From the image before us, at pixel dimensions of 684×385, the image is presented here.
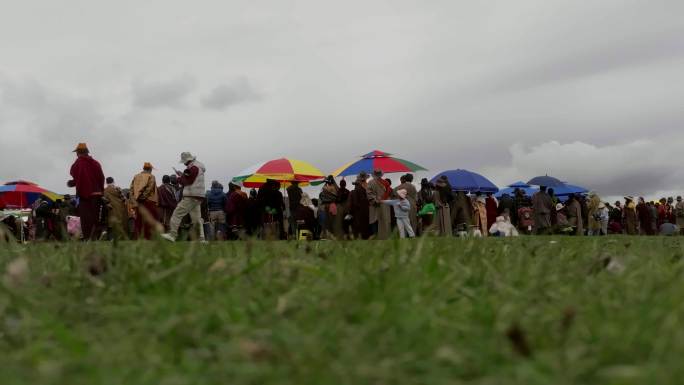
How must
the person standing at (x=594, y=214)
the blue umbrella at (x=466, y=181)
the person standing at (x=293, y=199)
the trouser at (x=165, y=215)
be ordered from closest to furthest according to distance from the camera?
the trouser at (x=165, y=215)
the person standing at (x=293, y=199)
the blue umbrella at (x=466, y=181)
the person standing at (x=594, y=214)

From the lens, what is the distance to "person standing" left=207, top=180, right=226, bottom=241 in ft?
65.9

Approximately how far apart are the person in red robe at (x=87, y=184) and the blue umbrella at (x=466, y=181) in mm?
14324

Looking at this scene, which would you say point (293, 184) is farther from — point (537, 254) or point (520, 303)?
point (520, 303)

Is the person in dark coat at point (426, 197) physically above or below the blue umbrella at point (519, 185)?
below

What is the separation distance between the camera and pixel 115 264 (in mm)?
3324

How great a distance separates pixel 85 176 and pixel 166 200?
542 centimetres

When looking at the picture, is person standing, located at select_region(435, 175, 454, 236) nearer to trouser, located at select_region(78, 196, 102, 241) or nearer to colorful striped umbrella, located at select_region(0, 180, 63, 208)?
trouser, located at select_region(78, 196, 102, 241)

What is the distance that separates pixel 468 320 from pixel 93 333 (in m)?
1.12

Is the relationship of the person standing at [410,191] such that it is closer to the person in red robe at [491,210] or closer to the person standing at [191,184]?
the person in red robe at [491,210]

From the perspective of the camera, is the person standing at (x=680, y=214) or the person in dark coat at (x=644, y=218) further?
the person standing at (x=680, y=214)

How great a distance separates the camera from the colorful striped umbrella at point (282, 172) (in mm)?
21375

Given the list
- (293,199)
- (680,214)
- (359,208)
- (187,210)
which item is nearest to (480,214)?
(359,208)

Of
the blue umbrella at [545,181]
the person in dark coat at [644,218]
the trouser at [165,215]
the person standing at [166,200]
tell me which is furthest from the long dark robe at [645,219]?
the trouser at [165,215]

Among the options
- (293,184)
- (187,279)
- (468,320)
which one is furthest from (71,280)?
(293,184)
